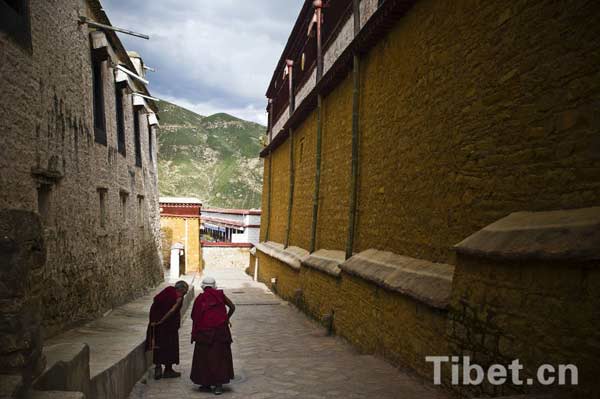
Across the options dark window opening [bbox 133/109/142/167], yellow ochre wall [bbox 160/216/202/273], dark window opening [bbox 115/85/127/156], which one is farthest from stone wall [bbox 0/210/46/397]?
yellow ochre wall [bbox 160/216/202/273]

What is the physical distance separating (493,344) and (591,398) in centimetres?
110

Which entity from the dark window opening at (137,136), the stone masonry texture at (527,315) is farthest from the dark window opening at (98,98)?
the stone masonry texture at (527,315)

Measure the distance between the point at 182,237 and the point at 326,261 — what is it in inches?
715

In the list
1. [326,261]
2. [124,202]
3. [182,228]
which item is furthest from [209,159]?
[326,261]

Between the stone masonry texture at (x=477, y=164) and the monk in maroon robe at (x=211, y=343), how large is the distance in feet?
7.09

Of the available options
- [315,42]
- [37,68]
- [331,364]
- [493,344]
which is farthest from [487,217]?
[315,42]

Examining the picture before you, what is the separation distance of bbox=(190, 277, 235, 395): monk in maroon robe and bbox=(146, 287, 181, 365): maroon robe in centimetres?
47

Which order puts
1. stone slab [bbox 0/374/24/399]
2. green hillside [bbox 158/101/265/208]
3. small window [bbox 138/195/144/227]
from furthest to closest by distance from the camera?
1. green hillside [bbox 158/101/265/208]
2. small window [bbox 138/195/144/227]
3. stone slab [bbox 0/374/24/399]

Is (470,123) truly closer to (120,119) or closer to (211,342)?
(211,342)

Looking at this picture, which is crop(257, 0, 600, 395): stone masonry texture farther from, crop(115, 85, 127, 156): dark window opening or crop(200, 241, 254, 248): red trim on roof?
crop(200, 241, 254, 248): red trim on roof

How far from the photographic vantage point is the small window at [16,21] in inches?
217

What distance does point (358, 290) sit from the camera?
25.3 feet

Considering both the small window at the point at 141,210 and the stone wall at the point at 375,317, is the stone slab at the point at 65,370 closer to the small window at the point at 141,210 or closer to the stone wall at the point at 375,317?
the stone wall at the point at 375,317

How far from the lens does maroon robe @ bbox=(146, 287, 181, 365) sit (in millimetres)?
6086
